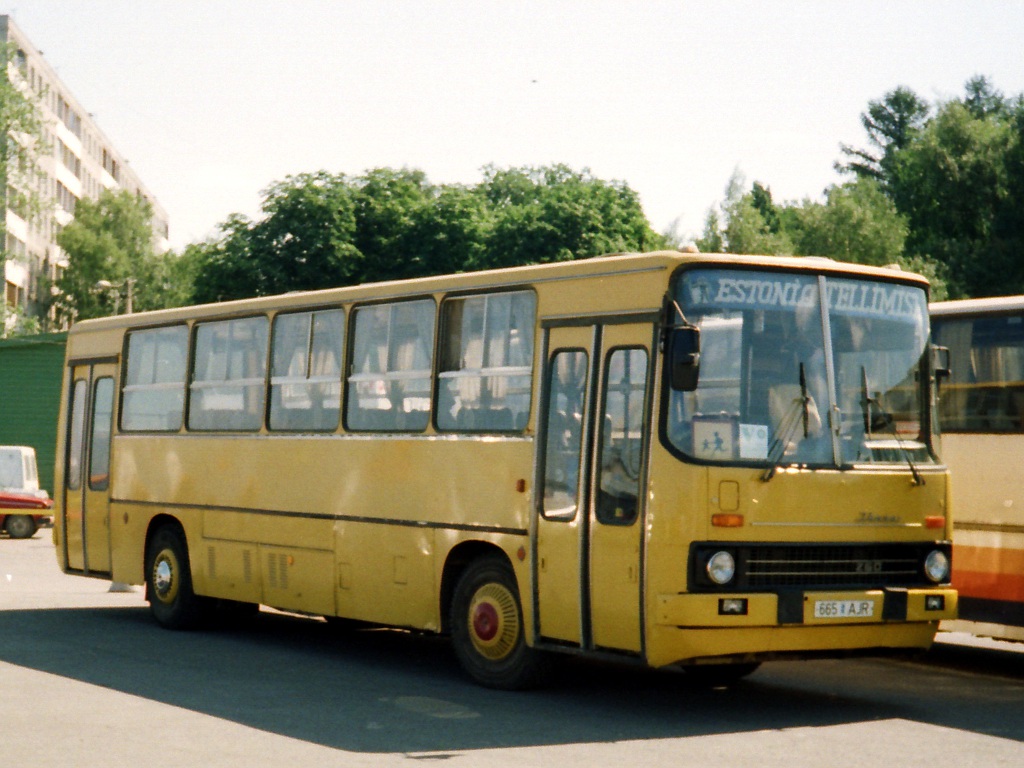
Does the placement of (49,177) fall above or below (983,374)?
above

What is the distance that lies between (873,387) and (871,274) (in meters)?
0.81

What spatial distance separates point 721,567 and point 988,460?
13.2 feet

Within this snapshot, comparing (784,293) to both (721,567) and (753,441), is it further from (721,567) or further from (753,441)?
(721,567)

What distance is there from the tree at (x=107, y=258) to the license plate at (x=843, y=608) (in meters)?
86.6

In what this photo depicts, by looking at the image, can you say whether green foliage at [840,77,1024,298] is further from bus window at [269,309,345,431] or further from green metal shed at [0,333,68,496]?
bus window at [269,309,345,431]

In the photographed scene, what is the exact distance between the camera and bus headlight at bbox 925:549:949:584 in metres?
10.9

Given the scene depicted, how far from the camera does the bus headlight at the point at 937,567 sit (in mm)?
10945

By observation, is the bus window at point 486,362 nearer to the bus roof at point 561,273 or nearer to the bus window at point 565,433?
the bus roof at point 561,273

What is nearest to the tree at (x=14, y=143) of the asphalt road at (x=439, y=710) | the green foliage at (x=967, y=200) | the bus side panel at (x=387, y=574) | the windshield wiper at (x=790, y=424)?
the green foliage at (x=967, y=200)

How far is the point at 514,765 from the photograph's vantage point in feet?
28.7

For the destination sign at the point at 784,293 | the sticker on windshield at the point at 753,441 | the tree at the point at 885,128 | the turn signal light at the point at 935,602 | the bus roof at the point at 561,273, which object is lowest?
the turn signal light at the point at 935,602

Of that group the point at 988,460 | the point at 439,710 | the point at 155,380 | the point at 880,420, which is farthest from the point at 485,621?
the point at 155,380

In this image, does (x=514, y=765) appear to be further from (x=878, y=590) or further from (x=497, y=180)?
(x=497, y=180)

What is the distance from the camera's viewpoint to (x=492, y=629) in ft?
38.4
